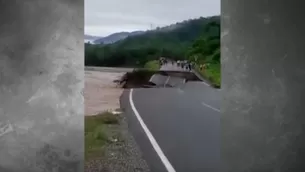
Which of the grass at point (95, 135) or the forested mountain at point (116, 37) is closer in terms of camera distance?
the grass at point (95, 135)

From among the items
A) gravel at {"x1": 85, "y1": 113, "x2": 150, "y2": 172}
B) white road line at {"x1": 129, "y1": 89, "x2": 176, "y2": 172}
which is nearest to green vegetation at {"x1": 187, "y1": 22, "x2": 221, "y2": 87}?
white road line at {"x1": 129, "y1": 89, "x2": 176, "y2": 172}

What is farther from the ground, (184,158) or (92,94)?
(92,94)

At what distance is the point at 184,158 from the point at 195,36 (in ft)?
2.94

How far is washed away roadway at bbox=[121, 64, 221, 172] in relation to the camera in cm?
293

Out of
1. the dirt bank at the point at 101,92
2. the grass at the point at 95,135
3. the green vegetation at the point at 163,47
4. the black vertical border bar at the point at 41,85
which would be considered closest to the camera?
the black vertical border bar at the point at 41,85

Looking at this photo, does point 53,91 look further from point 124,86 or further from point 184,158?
point 184,158

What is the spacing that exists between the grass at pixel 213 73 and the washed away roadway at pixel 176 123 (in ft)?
0.25

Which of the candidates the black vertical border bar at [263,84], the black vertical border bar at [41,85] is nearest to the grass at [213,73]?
the black vertical border bar at [263,84]

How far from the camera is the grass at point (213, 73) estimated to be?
267 cm

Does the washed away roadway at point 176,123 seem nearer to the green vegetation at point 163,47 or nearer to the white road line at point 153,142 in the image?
the white road line at point 153,142

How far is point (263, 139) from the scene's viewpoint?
221 centimetres

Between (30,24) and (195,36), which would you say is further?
(195,36)

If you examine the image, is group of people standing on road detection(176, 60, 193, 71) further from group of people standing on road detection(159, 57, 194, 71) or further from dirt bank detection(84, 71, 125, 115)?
dirt bank detection(84, 71, 125, 115)

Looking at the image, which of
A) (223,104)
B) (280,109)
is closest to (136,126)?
(223,104)
